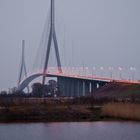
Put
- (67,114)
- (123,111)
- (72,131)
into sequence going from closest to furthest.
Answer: (72,131) → (123,111) → (67,114)

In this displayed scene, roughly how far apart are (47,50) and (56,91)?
57.2ft

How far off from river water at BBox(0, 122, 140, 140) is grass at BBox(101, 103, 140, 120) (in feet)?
6.49

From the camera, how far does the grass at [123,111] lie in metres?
38.8

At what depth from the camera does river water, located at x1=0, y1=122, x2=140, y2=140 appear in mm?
29775

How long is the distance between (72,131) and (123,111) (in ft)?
27.1

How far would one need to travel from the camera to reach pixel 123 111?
4012 centimetres

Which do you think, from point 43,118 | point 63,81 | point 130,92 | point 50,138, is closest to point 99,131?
point 50,138

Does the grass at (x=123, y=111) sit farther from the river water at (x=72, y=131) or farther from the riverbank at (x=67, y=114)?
the river water at (x=72, y=131)

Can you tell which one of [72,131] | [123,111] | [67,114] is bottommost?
[72,131]

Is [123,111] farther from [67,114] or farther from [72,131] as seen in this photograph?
[72,131]

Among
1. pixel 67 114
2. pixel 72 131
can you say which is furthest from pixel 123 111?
pixel 72 131

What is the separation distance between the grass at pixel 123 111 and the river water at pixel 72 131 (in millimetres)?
1979

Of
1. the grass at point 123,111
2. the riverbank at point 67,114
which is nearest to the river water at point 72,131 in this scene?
the grass at point 123,111

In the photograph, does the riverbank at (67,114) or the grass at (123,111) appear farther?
the riverbank at (67,114)
